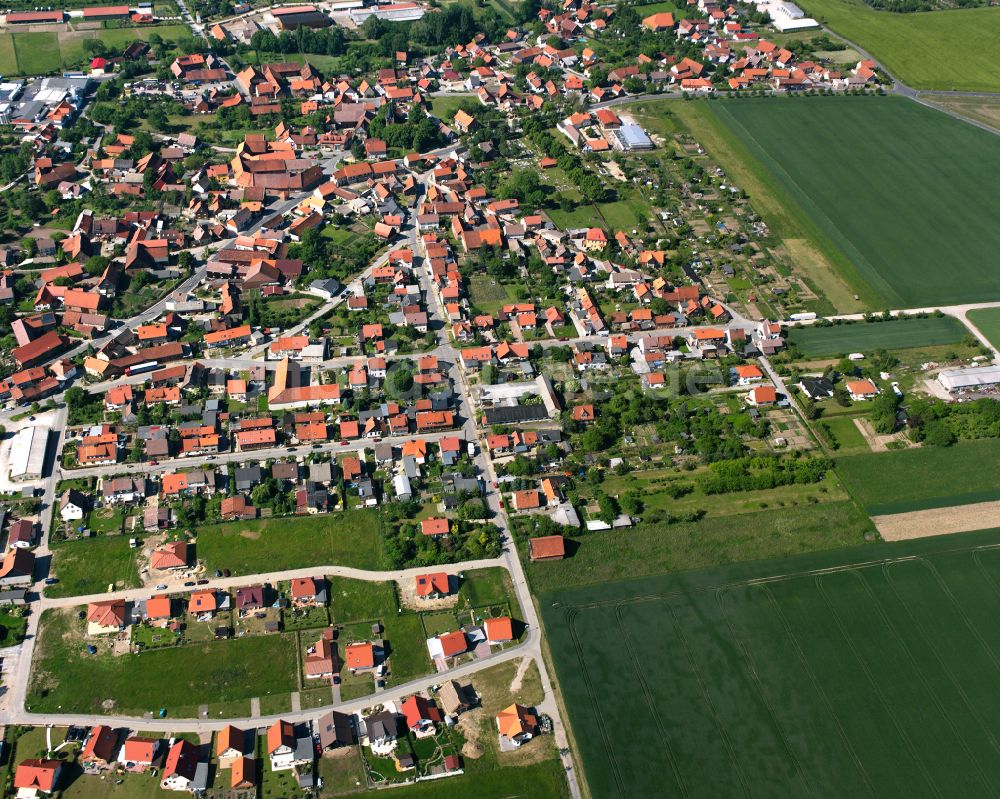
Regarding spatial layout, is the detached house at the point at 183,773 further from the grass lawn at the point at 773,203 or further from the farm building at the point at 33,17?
the farm building at the point at 33,17

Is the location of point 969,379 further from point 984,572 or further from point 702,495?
point 702,495

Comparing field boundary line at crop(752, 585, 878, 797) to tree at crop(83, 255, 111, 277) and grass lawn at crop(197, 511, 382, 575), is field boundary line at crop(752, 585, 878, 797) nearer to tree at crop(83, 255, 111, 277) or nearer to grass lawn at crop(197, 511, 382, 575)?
grass lawn at crop(197, 511, 382, 575)

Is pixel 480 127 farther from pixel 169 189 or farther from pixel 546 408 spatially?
pixel 546 408

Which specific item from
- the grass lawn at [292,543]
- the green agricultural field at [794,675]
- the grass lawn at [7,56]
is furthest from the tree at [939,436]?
the grass lawn at [7,56]

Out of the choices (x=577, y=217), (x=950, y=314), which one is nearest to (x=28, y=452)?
(x=577, y=217)

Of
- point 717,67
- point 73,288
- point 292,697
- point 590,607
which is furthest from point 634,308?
point 717,67

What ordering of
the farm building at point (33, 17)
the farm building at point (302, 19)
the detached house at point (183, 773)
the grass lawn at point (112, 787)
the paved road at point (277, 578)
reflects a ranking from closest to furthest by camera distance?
the grass lawn at point (112, 787)
the detached house at point (183, 773)
the paved road at point (277, 578)
the farm building at point (33, 17)
the farm building at point (302, 19)
